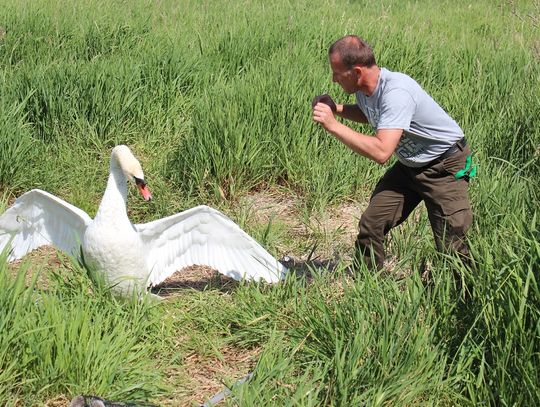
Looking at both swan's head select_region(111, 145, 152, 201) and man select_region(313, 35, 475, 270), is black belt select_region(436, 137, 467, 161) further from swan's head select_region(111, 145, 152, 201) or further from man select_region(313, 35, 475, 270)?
swan's head select_region(111, 145, 152, 201)

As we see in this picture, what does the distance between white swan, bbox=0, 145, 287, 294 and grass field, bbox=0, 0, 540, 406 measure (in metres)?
0.14

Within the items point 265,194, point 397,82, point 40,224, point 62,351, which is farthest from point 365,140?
point 265,194

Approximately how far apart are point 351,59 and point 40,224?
6.43 feet

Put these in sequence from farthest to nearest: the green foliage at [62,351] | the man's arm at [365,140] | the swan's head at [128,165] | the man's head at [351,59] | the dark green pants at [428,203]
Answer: the swan's head at [128,165] → the dark green pants at [428,203] → the man's head at [351,59] → the man's arm at [365,140] → the green foliage at [62,351]

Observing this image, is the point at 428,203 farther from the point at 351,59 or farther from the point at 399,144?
the point at 351,59

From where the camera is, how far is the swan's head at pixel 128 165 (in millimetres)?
3818

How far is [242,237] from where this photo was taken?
13.0 feet

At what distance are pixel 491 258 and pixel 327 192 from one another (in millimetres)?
2107

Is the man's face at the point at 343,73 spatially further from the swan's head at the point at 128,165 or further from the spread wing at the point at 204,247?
the swan's head at the point at 128,165

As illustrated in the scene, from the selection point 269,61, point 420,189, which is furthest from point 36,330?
point 269,61

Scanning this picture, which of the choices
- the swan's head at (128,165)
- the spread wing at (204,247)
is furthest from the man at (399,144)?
the swan's head at (128,165)

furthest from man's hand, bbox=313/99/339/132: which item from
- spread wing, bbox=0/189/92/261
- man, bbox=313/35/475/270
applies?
spread wing, bbox=0/189/92/261

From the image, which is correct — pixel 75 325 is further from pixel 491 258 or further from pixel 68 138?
pixel 68 138

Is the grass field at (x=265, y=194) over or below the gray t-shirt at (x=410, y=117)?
below
